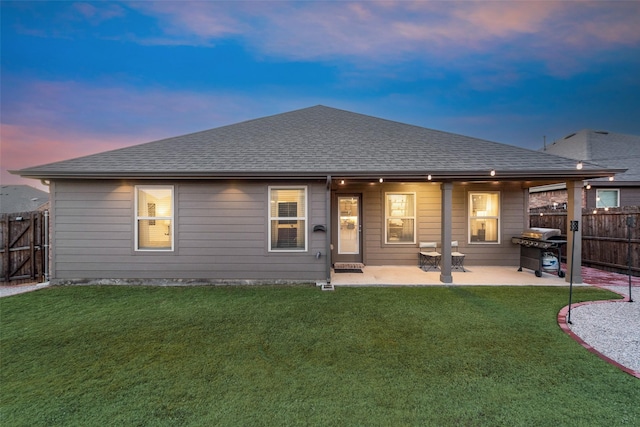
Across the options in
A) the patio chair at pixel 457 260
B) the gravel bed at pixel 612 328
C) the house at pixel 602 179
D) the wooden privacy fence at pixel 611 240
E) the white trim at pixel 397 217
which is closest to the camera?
the gravel bed at pixel 612 328

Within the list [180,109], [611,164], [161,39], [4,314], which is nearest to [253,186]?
[4,314]

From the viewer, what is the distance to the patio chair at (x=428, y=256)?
24.8ft

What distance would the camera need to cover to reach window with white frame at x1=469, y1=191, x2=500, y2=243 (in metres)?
7.82

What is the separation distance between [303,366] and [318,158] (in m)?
4.60

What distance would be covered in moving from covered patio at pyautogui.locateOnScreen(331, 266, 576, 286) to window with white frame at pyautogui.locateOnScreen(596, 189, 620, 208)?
19.6 ft

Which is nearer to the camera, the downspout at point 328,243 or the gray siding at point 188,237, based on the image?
the downspout at point 328,243

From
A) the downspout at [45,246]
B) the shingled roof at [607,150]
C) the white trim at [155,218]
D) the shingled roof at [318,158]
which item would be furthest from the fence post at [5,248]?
the shingled roof at [607,150]

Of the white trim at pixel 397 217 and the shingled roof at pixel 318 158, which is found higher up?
the shingled roof at pixel 318 158

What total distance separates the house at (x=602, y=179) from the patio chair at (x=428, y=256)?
198 inches

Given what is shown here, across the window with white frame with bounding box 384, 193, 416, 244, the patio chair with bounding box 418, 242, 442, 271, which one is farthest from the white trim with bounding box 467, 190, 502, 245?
the window with white frame with bounding box 384, 193, 416, 244

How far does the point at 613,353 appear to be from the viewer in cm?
305

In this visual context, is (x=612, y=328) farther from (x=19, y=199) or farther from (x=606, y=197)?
(x=19, y=199)

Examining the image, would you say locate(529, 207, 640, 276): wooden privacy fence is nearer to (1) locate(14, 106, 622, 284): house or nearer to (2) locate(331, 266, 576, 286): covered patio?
(2) locate(331, 266, 576, 286): covered patio

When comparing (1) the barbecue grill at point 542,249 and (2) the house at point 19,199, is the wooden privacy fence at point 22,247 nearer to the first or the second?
(1) the barbecue grill at point 542,249
